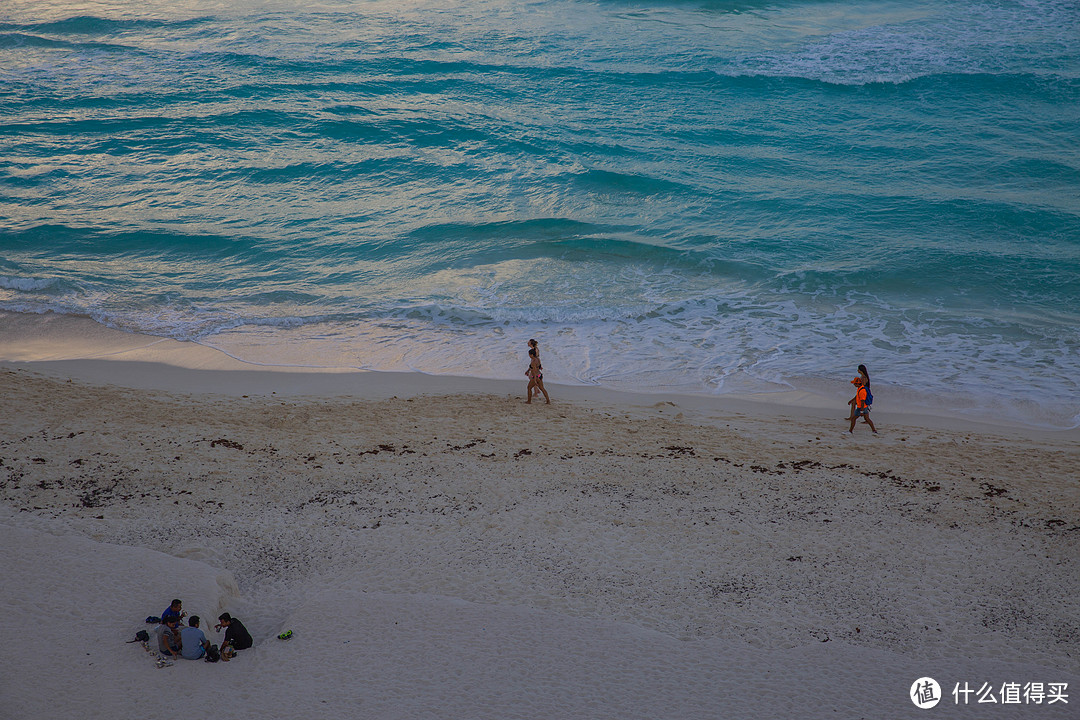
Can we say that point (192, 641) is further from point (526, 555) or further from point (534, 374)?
point (534, 374)

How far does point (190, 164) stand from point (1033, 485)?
2356 cm

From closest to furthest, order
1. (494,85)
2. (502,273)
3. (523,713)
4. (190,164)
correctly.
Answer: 1. (523,713)
2. (502,273)
3. (190,164)
4. (494,85)

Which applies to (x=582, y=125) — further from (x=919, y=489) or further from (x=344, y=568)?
(x=344, y=568)

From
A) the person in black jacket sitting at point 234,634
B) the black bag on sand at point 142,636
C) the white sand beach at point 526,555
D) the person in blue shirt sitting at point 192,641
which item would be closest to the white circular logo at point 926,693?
the white sand beach at point 526,555

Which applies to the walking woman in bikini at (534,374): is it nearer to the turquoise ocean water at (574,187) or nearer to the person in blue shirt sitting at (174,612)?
the turquoise ocean water at (574,187)

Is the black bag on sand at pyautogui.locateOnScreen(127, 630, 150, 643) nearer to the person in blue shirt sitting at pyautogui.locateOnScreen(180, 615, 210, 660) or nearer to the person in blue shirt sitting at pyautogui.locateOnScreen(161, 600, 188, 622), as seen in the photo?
the person in blue shirt sitting at pyautogui.locateOnScreen(161, 600, 188, 622)

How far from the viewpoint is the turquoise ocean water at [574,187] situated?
14.0m

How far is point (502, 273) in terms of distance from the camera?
1703 centimetres

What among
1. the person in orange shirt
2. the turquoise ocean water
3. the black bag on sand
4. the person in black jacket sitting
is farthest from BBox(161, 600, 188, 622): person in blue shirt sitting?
the person in orange shirt

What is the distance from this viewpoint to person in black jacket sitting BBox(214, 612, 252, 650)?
6258mm

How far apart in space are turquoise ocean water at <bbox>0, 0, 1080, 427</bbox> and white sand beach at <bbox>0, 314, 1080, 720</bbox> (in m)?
2.36

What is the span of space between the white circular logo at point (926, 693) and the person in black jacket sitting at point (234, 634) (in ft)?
19.0

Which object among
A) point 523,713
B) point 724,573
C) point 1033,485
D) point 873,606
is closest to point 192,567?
point 523,713

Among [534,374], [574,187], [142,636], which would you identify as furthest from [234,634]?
[574,187]
